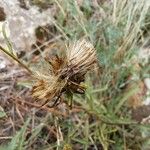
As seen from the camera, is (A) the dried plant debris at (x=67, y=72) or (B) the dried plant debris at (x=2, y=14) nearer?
(A) the dried plant debris at (x=67, y=72)

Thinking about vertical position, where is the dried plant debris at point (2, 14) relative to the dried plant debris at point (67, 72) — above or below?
above

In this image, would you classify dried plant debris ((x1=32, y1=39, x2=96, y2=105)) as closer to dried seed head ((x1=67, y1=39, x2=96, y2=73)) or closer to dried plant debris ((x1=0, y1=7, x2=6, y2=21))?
dried seed head ((x1=67, y1=39, x2=96, y2=73))

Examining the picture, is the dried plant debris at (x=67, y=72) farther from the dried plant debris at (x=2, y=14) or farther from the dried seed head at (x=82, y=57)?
the dried plant debris at (x=2, y=14)

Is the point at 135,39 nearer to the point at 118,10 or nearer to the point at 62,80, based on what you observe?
the point at 118,10

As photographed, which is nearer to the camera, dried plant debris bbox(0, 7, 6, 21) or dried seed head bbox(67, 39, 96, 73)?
dried seed head bbox(67, 39, 96, 73)

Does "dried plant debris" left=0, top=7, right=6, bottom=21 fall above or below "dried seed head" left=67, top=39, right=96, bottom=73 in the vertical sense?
above

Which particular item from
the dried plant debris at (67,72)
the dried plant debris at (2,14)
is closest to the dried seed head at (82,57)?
the dried plant debris at (67,72)

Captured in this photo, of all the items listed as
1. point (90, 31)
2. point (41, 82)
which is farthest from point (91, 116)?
point (41, 82)

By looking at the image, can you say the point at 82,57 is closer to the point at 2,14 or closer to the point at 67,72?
the point at 67,72

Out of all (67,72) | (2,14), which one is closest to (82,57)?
(67,72)

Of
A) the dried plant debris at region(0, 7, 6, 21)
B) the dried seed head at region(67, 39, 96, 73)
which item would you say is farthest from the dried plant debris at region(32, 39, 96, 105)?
the dried plant debris at region(0, 7, 6, 21)
